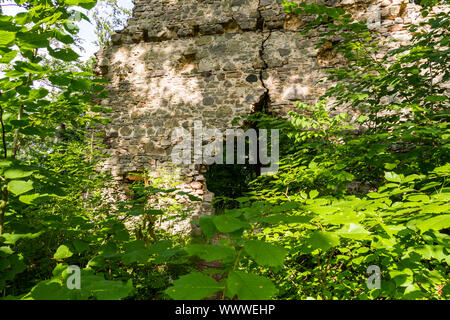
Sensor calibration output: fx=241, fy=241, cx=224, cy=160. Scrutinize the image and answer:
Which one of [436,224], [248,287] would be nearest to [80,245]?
[248,287]

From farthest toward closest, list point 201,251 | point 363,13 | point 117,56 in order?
point 117,56 < point 363,13 < point 201,251

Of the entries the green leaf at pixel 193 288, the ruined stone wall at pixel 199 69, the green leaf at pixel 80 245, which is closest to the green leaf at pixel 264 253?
the green leaf at pixel 193 288

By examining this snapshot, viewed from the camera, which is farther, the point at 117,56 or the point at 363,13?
the point at 117,56

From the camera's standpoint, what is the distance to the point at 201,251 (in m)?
0.61

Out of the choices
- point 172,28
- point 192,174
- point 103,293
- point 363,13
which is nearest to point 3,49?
point 103,293

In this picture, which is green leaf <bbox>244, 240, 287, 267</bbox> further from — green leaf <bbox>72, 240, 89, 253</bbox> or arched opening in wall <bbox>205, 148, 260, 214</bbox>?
arched opening in wall <bbox>205, 148, 260, 214</bbox>

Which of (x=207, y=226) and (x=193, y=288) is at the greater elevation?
(x=207, y=226)

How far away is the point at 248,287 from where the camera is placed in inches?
21.0

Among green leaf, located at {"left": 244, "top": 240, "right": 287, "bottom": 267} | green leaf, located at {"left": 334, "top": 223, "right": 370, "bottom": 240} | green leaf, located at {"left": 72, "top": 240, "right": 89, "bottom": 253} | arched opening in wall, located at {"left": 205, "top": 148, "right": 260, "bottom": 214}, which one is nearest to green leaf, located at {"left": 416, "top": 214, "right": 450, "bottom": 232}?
green leaf, located at {"left": 334, "top": 223, "right": 370, "bottom": 240}

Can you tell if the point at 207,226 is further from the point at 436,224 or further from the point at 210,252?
the point at 436,224

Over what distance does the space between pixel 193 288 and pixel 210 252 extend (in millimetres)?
96

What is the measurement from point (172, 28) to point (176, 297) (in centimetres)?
645

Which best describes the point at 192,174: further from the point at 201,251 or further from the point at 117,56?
the point at 201,251

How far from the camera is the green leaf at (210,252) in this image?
1.93ft
